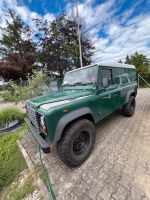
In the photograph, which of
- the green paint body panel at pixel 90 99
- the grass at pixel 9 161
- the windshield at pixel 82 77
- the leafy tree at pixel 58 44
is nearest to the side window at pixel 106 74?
the green paint body panel at pixel 90 99

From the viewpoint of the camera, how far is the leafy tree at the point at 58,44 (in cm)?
1220

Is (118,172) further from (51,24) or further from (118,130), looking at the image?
(51,24)

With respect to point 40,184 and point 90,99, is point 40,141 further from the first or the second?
point 90,99

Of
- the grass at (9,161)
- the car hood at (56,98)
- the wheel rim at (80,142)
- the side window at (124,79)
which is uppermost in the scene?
the side window at (124,79)

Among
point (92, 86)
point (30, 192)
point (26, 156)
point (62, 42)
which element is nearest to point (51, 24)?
point (62, 42)

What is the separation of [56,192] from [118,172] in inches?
43.3

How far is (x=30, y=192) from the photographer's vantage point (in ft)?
6.48

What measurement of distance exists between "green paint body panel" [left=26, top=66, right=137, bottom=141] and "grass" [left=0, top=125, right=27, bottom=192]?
1.39 meters

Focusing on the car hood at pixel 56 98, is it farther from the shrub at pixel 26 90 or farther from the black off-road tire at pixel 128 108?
the shrub at pixel 26 90

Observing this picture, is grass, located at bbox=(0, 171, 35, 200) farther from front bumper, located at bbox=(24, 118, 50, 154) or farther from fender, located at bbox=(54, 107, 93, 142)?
fender, located at bbox=(54, 107, 93, 142)

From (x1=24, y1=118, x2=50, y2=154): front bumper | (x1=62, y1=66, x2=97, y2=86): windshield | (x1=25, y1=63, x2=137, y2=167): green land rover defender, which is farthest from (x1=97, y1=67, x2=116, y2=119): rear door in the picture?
(x1=24, y1=118, x2=50, y2=154): front bumper

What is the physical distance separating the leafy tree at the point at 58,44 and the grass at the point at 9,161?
972cm

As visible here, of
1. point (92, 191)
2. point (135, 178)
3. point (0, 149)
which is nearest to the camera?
point (92, 191)

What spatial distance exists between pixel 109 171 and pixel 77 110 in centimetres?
124
